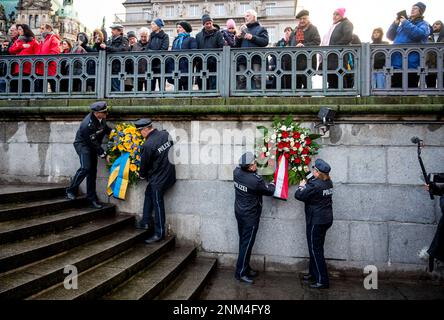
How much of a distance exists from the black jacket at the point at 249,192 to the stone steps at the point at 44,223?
2854 mm

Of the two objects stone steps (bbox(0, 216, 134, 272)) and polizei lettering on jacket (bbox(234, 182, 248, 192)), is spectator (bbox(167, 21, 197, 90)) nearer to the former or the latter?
polizei lettering on jacket (bbox(234, 182, 248, 192))

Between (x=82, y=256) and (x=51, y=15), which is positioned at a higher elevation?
(x=51, y=15)

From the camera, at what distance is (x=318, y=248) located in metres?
5.40

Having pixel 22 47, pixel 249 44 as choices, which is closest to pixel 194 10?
pixel 22 47

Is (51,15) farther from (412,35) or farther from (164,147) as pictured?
(412,35)

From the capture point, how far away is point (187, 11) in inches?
1711

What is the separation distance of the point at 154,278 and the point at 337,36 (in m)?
5.73

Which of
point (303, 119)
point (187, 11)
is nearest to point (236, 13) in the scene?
point (187, 11)

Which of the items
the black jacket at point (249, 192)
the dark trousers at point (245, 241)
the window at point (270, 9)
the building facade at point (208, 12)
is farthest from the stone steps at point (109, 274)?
the window at point (270, 9)
